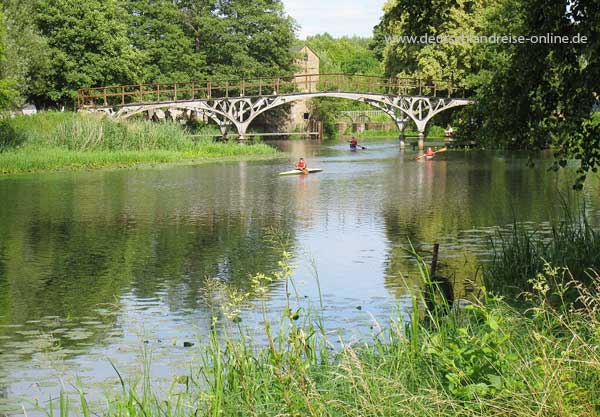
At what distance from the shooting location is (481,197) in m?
24.4

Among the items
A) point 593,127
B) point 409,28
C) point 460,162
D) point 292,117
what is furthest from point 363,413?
point 292,117

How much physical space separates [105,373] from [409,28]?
5.80 m

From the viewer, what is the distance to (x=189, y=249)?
15.6 m

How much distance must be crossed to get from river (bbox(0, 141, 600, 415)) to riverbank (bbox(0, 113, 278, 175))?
2.61 m

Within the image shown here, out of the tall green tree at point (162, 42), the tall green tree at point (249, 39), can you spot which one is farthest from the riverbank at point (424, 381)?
the tall green tree at point (249, 39)

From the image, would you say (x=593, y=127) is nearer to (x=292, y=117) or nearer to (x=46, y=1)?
(x=46, y=1)

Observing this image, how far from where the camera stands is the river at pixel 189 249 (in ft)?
29.0

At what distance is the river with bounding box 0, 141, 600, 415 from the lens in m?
8.84

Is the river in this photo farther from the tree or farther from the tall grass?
the tree

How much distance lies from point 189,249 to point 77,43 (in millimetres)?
41850

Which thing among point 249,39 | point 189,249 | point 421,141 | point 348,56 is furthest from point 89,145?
point 348,56

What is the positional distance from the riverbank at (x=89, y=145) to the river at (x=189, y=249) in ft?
8.55

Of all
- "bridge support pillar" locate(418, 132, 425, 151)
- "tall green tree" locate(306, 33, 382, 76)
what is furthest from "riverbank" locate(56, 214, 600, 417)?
"tall green tree" locate(306, 33, 382, 76)

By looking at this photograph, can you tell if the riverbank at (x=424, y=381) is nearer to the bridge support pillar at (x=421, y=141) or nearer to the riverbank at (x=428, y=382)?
the riverbank at (x=428, y=382)
